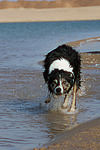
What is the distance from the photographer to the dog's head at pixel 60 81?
5.62m

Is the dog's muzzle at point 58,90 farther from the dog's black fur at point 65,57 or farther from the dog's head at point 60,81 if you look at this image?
the dog's black fur at point 65,57

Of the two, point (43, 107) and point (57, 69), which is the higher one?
point (57, 69)

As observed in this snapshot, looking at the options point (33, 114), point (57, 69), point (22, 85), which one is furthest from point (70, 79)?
point (22, 85)

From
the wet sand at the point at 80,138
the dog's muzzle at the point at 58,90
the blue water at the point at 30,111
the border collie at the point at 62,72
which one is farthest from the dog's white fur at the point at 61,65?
the wet sand at the point at 80,138

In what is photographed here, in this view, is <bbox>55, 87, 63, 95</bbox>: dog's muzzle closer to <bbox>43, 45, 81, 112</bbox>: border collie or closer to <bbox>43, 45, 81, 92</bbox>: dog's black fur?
<bbox>43, 45, 81, 112</bbox>: border collie

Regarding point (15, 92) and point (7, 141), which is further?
point (15, 92)

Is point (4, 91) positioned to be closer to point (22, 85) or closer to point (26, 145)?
point (22, 85)

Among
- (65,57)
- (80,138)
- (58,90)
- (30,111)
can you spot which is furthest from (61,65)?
(80,138)

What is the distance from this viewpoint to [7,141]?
4664mm

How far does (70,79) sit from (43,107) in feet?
3.71

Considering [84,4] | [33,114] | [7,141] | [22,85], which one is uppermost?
[7,141]

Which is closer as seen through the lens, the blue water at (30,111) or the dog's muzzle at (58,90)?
the blue water at (30,111)

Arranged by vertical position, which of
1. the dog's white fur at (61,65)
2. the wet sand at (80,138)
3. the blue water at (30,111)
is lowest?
the blue water at (30,111)

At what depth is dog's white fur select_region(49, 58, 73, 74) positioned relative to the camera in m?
5.84
